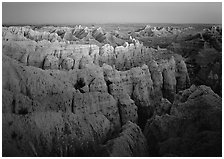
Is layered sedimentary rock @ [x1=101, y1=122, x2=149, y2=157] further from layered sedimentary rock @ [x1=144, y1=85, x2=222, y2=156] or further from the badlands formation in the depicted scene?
layered sedimentary rock @ [x1=144, y1=85, x2=222, y2=156]

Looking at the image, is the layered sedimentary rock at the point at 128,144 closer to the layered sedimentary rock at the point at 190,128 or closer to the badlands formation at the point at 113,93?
the badlands formation at the point at 113,93

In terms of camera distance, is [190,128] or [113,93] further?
[113,93]

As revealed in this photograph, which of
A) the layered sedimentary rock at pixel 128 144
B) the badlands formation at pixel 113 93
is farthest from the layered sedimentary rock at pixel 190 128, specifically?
the layered sedimentary rock at pixel 128 144

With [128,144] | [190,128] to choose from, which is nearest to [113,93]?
[128,144]

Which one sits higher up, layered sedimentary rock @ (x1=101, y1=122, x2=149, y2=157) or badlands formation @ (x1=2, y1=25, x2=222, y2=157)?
badlands formation @ (x1=2, y1=25, x2=222, y2=157)

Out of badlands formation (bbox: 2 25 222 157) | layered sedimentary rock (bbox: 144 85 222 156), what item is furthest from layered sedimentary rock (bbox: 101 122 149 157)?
layered sedimentary rock (bbox: 144 85 222 156)

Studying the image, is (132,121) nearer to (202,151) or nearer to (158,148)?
(158,148)

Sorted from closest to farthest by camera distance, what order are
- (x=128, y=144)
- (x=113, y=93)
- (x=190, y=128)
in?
(x=128, y=144)
(x=190, y=128)
(x=113, y=93)

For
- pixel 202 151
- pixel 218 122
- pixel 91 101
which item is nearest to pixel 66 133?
pixel 91 101

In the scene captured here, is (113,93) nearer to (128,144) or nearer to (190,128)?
(128,144)
